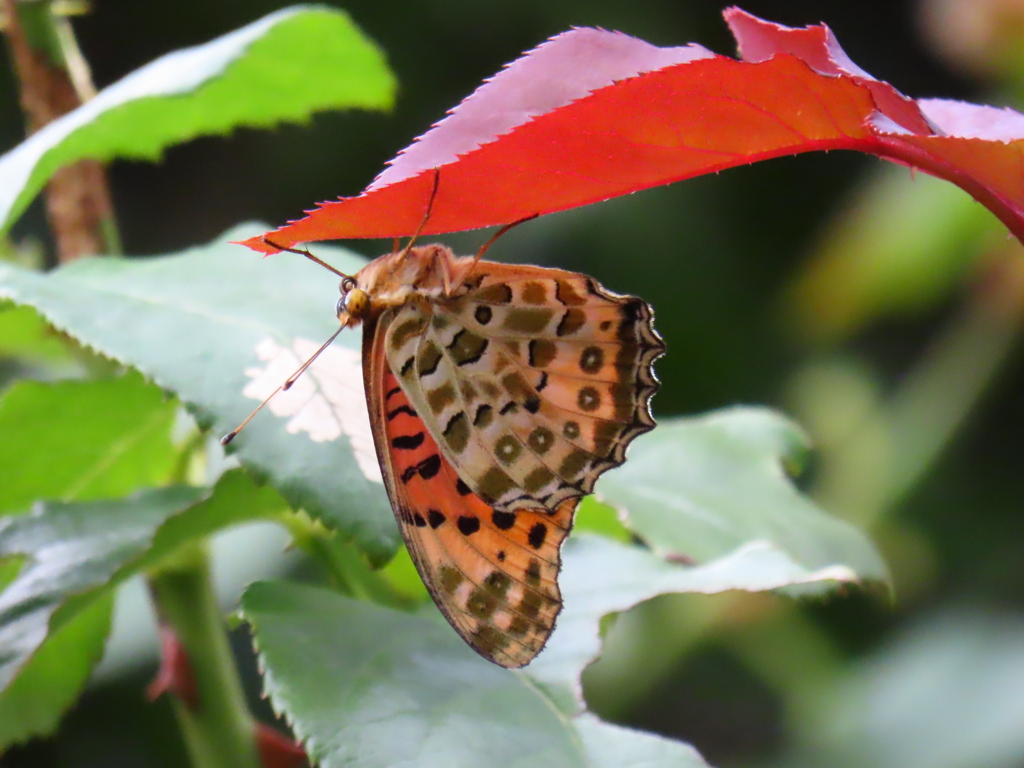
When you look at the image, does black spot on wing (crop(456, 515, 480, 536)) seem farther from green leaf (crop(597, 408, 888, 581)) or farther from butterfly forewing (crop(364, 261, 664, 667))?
green leaf (crop(597, 408, 888, 581))

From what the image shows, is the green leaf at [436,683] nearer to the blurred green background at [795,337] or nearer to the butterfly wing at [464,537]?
the butterfly wing at [464,537]

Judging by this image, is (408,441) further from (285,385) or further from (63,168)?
(63,168)

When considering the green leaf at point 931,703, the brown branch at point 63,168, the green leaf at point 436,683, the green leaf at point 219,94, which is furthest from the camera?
the green leaf at point 931,703

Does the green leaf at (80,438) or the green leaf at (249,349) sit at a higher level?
Answer: the green leaf at (249,349)

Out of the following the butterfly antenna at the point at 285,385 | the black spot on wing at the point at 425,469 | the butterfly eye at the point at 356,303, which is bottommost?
Answer: the black spot on wing at the point at 425,469

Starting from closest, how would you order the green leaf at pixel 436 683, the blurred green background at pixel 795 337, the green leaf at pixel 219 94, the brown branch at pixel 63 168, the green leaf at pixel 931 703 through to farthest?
the green leaf at pixel 436 683, the green leaf at pixel 219 94, the brown branch at pixel 63 168, the green leaf at pixel 931 703, the blurred green background at pixel 795 337

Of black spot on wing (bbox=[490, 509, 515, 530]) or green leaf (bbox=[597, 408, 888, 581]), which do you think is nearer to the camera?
black spot on wing (bbox=[490, 509, 515, 530])

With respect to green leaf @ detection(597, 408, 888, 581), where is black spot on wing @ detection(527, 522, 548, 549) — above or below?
above

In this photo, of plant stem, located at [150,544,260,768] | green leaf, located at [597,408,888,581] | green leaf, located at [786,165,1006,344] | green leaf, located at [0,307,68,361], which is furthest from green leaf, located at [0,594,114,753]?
green leaf, located at [786,165,1006,344]

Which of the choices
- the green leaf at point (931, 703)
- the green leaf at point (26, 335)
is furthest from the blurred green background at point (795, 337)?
the green leaf at point (26, 335)
